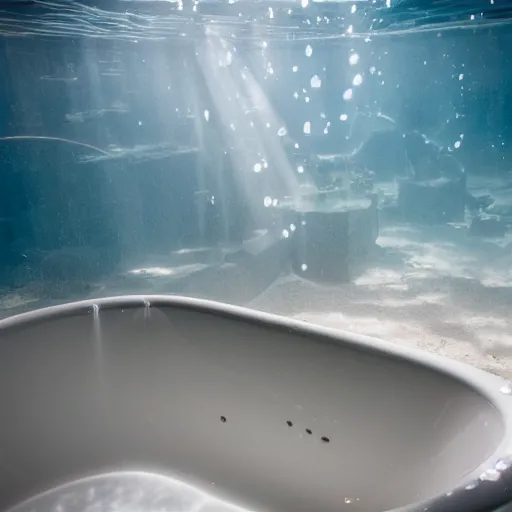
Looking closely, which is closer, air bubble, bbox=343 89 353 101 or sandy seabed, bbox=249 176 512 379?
sandy seabed, bbox=249 176 512 379

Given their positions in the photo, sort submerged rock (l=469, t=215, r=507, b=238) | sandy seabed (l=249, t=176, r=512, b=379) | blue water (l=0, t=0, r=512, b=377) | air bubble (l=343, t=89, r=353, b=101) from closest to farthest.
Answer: sandy seabed (l=249, t=176, r=512, b=379) → blue water (l=0, t=0, r=512, b=377) → submerged rock (l=469, t=215, r=507, b=238) → air bubble (l=343, t=89, r=353, b=101)

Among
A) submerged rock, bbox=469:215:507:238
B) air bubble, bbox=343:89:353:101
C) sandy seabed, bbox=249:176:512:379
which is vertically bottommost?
submerged rock, bbox=469:215:507:238

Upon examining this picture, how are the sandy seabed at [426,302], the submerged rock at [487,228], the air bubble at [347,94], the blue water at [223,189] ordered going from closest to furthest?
the sandy seabed at [426,302] → the blue water at [223,189] → the submerged rock at [487,228] → the air bubble at [347,94]

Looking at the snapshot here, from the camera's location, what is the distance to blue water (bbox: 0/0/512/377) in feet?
27.2

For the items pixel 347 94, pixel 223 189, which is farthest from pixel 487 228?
pixel 347 94

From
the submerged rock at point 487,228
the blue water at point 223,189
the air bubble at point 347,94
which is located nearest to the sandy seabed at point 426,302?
the blue water at point 223,189

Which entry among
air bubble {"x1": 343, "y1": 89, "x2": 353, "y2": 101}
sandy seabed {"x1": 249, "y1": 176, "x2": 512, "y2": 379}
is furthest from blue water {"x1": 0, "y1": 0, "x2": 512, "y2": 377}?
air bubble {"x1": 343, "y1": 89, "x2": 353, "y2": 101}

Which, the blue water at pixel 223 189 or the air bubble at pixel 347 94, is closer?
the blue water at pixel 223 189

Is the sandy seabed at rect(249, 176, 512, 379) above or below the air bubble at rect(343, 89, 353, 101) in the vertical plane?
below

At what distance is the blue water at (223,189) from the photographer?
8281mm

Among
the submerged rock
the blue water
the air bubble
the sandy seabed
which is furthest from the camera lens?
the air bubble

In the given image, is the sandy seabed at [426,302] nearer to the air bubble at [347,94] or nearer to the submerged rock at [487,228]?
the submerged rock at [487,228]

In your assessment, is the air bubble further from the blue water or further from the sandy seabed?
the sandy seabed

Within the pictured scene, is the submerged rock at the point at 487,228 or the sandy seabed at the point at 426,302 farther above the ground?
the sandy seabed at the point at 426,302
